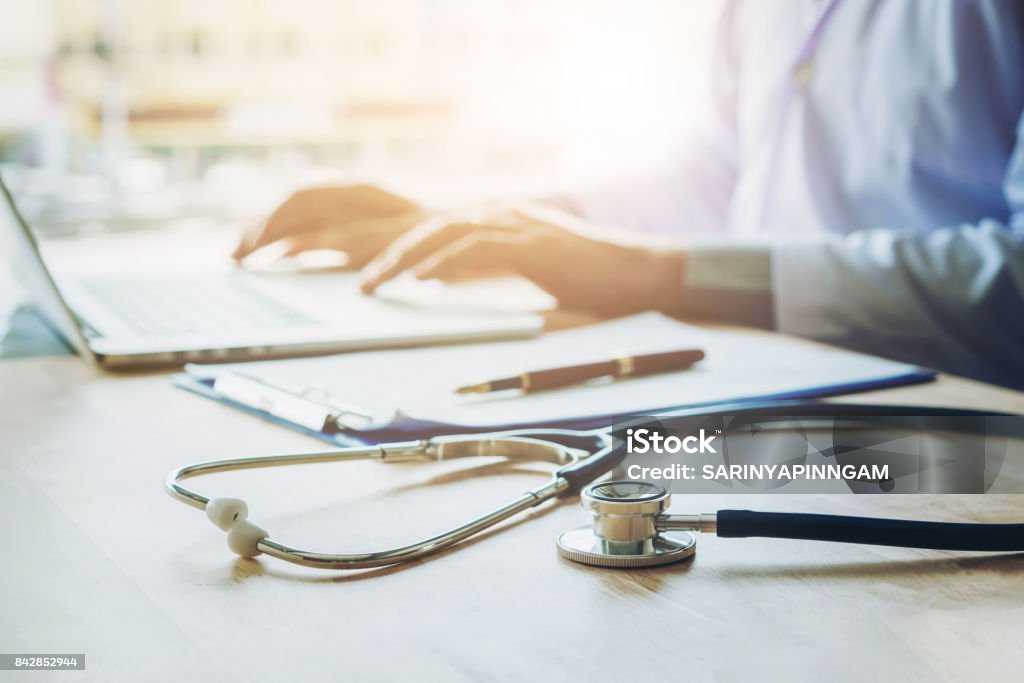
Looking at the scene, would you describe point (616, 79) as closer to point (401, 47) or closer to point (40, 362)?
point (40, 362)

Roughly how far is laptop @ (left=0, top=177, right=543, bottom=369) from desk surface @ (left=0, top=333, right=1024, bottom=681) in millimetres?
252

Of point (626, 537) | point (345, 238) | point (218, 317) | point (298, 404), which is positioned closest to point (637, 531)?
point (626, 537)

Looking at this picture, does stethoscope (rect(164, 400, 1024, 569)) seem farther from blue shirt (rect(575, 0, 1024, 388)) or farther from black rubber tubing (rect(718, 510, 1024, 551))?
blue shirt (rect(575, 0, 1024, 388))

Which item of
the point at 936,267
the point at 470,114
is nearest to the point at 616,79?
the point at 936,267

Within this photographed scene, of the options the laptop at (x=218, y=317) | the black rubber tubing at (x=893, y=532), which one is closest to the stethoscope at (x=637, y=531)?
the black rubber tubing at (x=893, y=532)

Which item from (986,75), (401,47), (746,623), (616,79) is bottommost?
(746,623)

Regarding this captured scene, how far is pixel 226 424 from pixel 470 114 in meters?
8.45

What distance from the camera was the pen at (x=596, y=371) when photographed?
59 cm

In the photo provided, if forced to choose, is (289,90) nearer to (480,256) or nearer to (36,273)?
(480,256)

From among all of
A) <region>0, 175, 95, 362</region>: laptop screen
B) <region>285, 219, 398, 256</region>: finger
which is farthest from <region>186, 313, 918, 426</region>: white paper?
<region>285, 219, 398, 256</region>: finger

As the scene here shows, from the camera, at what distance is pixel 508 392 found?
61 centimetres

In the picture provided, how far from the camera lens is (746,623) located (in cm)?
31

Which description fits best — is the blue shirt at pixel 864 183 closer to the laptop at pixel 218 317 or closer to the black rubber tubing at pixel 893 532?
the laptop at pixel 218 317

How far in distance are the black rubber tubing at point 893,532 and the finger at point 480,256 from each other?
578 mm
